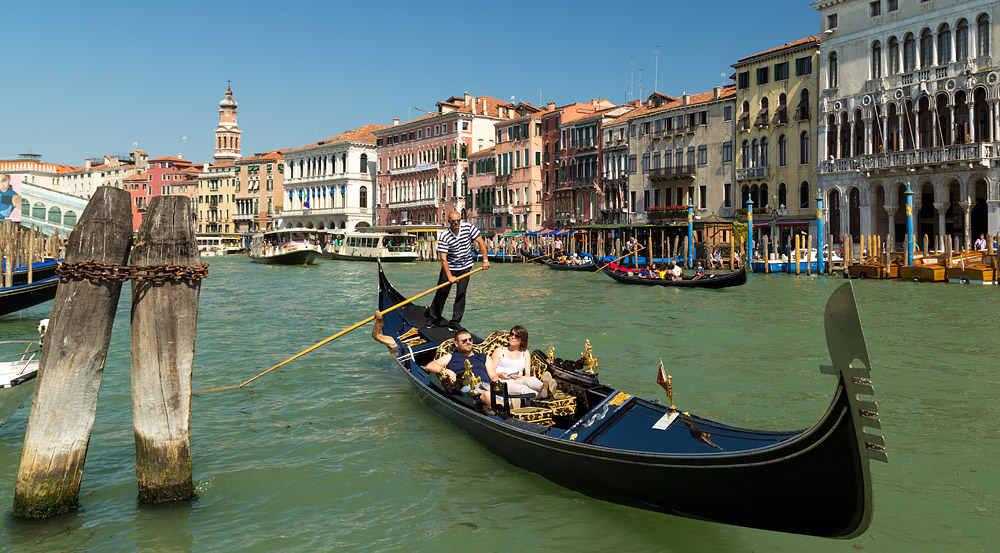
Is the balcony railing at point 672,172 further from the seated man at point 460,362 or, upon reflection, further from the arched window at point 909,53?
the seated man at point 460,362

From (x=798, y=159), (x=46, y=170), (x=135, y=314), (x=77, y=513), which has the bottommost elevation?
(x=77, y=513)

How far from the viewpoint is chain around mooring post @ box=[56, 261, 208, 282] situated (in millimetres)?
3496

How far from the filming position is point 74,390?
3.55m

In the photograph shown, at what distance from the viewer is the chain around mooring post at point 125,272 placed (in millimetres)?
3496

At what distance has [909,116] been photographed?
24.5 metres

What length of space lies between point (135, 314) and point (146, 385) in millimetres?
339

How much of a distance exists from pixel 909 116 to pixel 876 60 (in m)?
2.26

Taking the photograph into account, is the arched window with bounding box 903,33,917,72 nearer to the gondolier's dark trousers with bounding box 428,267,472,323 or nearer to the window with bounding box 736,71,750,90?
the window with bounding box 736,71,750,90

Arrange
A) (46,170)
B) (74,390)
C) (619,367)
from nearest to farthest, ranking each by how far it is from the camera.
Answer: (74,390) → (619,367) → (46,170)

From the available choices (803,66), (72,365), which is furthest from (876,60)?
(72,365)

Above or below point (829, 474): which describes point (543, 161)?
above

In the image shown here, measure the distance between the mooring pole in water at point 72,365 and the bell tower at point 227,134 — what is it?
6794 centimetres

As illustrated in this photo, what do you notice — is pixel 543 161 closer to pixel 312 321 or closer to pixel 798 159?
pixel 798 159

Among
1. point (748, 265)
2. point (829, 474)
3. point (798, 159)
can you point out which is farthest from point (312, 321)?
point (798, 159)
